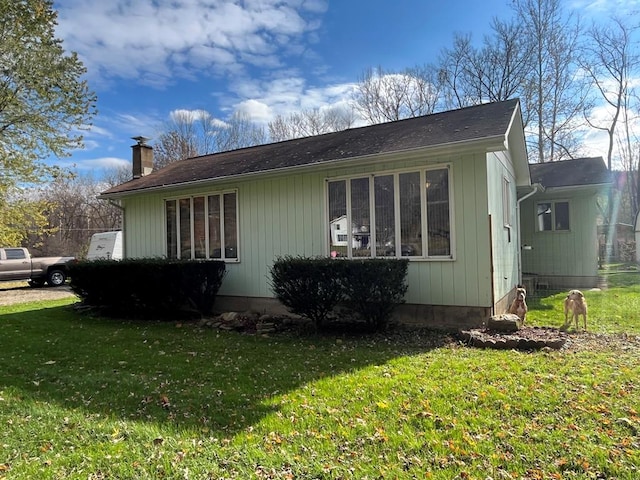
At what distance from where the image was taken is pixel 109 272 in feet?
31.0

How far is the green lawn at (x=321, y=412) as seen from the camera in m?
2.83

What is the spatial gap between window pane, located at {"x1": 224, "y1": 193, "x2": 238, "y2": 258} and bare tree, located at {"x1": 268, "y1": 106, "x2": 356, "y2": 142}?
19372mm

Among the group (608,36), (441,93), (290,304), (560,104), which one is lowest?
(290,304)

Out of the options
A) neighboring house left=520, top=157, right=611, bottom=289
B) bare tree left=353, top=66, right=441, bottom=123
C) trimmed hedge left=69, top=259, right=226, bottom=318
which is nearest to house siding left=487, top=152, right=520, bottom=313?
neighboring house left=520, top=157, right=611, bottom=289

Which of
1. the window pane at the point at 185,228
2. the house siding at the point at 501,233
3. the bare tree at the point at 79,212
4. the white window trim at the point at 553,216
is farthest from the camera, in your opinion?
the bare tree at the point at 79,212

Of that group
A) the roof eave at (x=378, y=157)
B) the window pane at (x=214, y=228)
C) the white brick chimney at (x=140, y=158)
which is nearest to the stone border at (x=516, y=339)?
the roof eave at (x=378, y=157)

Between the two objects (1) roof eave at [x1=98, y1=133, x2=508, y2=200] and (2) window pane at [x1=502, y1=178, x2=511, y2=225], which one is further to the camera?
(2) window pane at [x1=502, y1=178, x2=511, y2=225]

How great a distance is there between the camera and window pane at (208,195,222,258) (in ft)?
32.0

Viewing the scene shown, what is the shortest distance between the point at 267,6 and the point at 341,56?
7.52m

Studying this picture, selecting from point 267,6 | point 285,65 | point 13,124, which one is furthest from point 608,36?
point 13,124

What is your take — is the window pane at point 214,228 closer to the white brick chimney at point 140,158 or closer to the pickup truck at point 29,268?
the white brick chimney at point 140,158

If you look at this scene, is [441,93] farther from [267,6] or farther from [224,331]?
[224,331]

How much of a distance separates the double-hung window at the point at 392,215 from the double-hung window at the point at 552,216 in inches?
314

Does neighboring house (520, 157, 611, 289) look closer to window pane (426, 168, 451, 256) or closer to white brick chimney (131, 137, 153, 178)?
window pane (426, 168, 451, 256)
